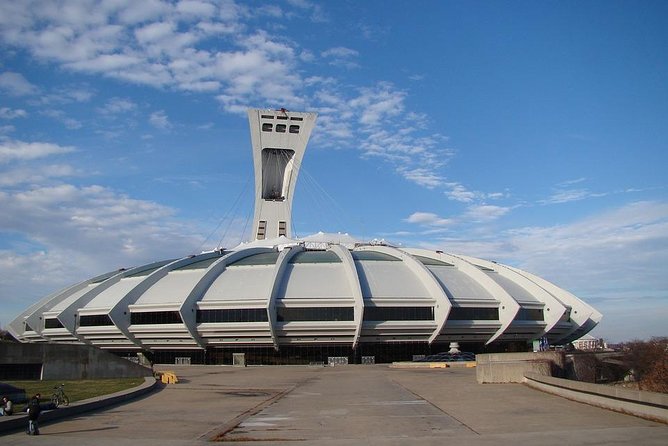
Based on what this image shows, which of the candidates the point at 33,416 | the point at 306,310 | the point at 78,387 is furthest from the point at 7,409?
the point at 306,310

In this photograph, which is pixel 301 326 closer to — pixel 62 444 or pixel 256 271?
pixel 256 271

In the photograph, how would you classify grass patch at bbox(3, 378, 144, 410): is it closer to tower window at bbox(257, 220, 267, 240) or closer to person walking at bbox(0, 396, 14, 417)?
person walking at bbox(0, 396, 14, 417)

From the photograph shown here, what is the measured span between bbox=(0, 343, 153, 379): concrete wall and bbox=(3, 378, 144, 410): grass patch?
92cm

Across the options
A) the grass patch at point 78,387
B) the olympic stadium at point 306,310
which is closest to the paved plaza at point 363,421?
the grass patch at point 78,387

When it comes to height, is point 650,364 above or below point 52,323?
below

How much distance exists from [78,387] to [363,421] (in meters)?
15.4

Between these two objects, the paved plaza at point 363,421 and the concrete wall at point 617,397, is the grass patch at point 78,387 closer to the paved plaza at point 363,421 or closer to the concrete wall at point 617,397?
the paved plaza at point 363,421

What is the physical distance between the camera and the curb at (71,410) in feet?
45.5

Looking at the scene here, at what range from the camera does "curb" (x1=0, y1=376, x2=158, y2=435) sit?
45.5 ft

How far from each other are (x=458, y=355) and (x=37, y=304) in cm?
4306

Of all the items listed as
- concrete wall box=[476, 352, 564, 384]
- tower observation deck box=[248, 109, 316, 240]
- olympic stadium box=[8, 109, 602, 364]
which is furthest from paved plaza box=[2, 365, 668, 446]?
tower observation deck box=[248, 109, 316, 240]

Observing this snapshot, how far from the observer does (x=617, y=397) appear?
14.5 meters

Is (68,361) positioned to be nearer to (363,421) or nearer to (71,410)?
(71,410)

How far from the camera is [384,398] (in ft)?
66.2
